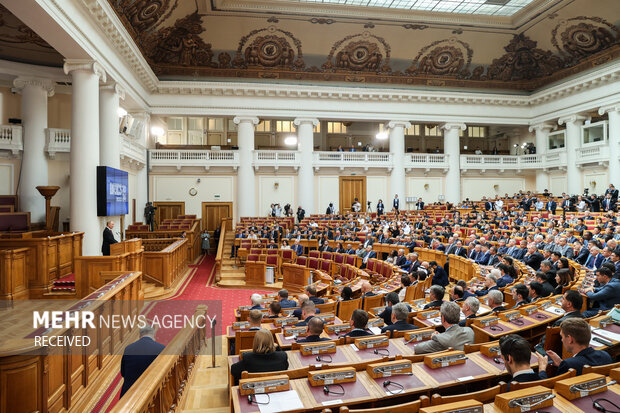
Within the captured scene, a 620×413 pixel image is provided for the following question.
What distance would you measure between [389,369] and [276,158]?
17942mm

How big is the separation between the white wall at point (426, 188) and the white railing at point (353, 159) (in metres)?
1.84

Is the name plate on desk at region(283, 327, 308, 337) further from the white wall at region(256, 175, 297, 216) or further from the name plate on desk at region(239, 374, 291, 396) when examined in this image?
the white wall at region(256, 175, 297, 216)

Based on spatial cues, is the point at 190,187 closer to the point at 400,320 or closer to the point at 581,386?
the point at 400,320

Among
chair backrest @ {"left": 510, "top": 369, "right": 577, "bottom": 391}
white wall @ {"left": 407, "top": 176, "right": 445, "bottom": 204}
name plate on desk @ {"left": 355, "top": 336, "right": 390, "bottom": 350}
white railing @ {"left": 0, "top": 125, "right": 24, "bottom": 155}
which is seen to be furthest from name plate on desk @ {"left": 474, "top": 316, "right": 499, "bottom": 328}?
white wall @ {"left": 407, "top": 176, "right": 445, "bottom": 204}

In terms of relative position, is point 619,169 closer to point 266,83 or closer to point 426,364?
point 266,83

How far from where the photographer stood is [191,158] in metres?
19.6

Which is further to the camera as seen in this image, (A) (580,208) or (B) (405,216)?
(B) (405,216)

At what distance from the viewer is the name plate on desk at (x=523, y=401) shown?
7.27ft

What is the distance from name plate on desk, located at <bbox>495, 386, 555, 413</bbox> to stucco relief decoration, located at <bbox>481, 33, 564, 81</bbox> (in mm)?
22849

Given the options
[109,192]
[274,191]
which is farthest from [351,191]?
[109,192]

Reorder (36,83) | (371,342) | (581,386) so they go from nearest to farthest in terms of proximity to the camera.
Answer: (581,386) → (371,342) → (36,83)

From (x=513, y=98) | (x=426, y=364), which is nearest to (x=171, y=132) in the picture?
(x=513, y=98)

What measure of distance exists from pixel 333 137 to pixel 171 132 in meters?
10.0

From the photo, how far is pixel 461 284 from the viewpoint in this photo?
5773 mm
